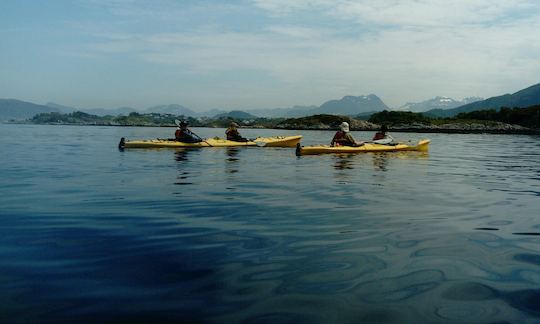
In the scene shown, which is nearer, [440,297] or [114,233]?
[440,297]

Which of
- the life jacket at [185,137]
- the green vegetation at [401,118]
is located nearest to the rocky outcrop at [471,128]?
the green vegetation at [401,118]

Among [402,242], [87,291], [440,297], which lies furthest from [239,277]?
[402,242]

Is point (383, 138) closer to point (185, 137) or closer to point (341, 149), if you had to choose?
point (341, 149)

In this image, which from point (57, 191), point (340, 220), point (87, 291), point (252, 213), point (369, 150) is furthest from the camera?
point (369, 150)

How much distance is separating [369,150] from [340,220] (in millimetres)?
20109

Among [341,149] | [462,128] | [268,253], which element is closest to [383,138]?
[341,149]

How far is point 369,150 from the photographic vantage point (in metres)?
28.9

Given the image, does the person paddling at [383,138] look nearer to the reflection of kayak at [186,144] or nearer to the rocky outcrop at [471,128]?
the reflection of kayak at [186,144]

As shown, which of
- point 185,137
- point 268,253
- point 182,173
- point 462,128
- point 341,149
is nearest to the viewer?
point 268,253

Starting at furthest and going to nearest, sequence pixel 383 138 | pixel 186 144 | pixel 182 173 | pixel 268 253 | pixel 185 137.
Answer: pixel 186 144
pixel 185 137
pixel 383 138
pixel 182 173
pixel 268 253

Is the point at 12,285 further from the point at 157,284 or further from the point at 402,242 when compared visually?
the point at 402,242

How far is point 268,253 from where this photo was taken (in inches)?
276

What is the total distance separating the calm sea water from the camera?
4.90 metres

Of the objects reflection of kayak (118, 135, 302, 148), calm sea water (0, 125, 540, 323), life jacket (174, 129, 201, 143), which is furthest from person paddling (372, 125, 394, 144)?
calm sea water (0, 125, 540, 323)
